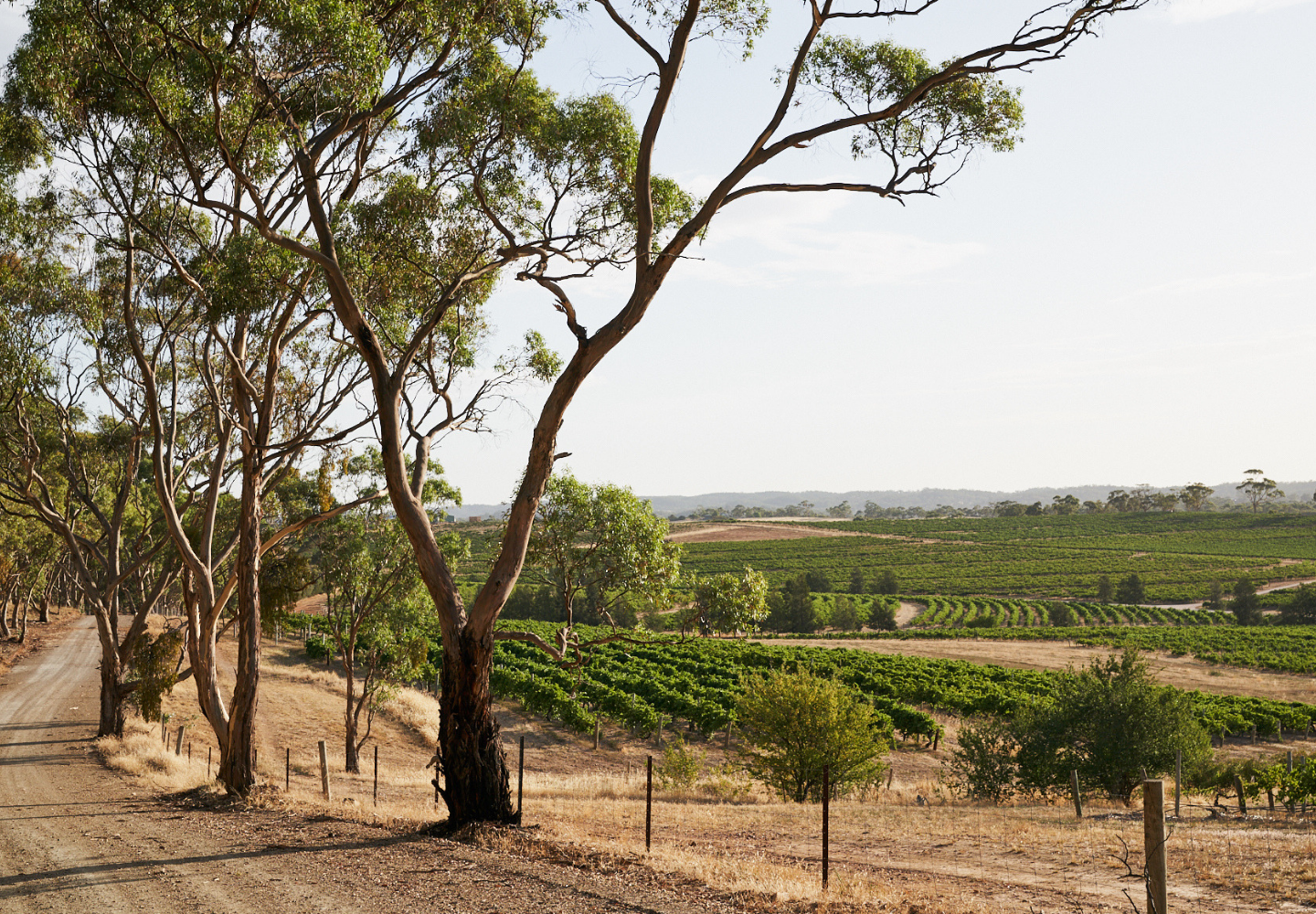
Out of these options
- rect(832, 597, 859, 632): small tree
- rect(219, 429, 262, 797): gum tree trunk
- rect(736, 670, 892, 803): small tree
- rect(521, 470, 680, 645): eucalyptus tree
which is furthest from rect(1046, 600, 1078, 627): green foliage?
rect(219, 429, 262, 797): gum tree trunk

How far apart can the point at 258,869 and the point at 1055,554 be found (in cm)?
12146

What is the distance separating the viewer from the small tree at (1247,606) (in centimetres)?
7569

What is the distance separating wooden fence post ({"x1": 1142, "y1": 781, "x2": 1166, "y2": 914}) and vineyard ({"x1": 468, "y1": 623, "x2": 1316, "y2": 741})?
84.6ft

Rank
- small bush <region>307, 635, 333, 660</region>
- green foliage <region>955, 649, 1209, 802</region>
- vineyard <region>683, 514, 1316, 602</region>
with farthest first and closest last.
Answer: vineyard <region>683, 514, 1316, 602</region> < small bush <region>307, 635, 333, 660</region> < green foliage <region>955, 649, 1209, 802</region>

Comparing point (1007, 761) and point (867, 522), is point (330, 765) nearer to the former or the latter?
point (1007, 761)

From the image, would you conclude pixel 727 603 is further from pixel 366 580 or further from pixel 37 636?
pixel 37 636

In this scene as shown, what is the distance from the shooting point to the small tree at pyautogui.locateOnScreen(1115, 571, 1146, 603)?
8856 centimetres

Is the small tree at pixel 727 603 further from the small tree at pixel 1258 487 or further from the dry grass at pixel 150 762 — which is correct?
the small tree at pixel 1258 487

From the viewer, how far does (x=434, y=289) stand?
13.6 metres

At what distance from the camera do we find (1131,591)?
88.7 metres

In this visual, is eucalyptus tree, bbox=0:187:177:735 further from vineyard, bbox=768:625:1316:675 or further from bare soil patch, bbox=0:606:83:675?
vineyard, bbox=768:625:1316:675

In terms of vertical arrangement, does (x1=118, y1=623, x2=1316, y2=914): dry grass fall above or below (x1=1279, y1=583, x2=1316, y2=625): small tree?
above

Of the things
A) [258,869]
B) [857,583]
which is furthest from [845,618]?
[258,869]

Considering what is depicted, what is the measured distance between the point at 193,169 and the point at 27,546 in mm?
34816
